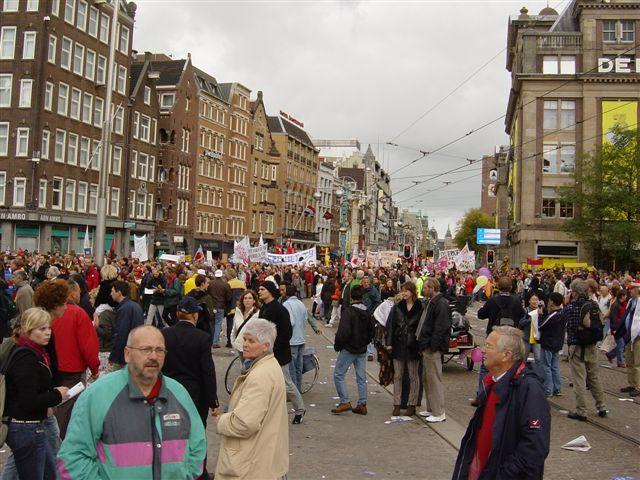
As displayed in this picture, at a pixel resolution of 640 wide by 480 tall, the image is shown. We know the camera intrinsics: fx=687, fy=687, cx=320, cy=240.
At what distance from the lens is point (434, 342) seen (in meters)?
9.66

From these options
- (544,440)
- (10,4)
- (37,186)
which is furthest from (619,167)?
→ (544,440)

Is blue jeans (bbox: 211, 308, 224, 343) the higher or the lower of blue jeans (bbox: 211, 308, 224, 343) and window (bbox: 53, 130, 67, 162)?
the lower

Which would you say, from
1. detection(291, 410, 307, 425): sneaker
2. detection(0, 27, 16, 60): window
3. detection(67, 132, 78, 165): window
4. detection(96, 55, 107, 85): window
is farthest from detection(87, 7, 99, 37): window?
detection(291, 410, 307, 425): sneaker

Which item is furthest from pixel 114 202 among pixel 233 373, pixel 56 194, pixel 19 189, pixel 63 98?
pixel 233 373

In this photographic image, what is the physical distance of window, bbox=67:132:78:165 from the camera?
45625 mm

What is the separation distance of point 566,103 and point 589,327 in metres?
48.5

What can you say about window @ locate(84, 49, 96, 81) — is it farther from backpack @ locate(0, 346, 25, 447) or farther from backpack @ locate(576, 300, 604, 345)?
backpack @ locate(0, 346, 25, 447)

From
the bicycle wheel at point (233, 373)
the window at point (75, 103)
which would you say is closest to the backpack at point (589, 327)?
the bicycle wheel at point (233, 373)

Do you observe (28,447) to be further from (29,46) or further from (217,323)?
(29,46)

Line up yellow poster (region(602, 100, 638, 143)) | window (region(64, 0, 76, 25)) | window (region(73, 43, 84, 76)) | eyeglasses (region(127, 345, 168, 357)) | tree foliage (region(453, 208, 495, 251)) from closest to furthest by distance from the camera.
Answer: eyeglasses (region(127, 345, 168, 357)) → window (region(64, 0, 76, 25)) → window (region(73, 43, 84, 76)) → yellow poster (region(602, 100, 638, 143)) → tree foliage (region(453, 208, 495, 251))

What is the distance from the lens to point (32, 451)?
5.18 m

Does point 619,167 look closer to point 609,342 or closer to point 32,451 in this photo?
point 609,342

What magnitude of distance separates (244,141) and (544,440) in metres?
72.4

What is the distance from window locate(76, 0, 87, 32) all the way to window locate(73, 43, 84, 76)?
135 centimetres
